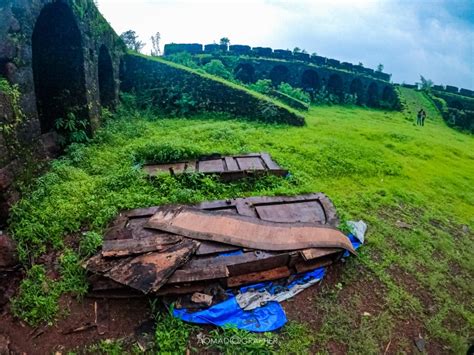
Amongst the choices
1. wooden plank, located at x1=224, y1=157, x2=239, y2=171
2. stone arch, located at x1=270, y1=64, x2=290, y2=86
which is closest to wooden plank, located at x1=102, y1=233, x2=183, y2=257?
wooden plank, located at x1=224, y1=157, x2=239, y2=171

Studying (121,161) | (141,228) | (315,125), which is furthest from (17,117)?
(315,125)

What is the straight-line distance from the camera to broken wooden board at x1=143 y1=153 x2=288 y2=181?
6016mm

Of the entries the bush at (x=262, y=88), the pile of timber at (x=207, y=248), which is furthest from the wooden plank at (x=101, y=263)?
the bush at (x=262, y=88)

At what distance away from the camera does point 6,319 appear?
3.09 meters

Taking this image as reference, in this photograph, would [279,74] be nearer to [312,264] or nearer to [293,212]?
[293,212]

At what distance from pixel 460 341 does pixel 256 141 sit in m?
6.34

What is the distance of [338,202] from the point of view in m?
5.86

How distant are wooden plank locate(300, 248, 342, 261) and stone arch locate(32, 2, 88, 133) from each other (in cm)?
662

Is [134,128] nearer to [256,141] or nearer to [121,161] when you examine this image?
[121,161]

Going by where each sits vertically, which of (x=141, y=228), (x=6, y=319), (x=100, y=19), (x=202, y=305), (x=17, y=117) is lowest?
(x=6, y=319)

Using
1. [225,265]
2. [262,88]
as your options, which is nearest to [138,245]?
[225,265]

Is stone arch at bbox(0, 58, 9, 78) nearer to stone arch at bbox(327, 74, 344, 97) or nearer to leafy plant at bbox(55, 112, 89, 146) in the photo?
leafy plant at bbox(55, 112, 89, 146)

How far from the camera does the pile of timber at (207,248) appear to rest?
10.9ft

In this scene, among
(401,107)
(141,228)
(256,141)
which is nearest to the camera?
(141,228)
